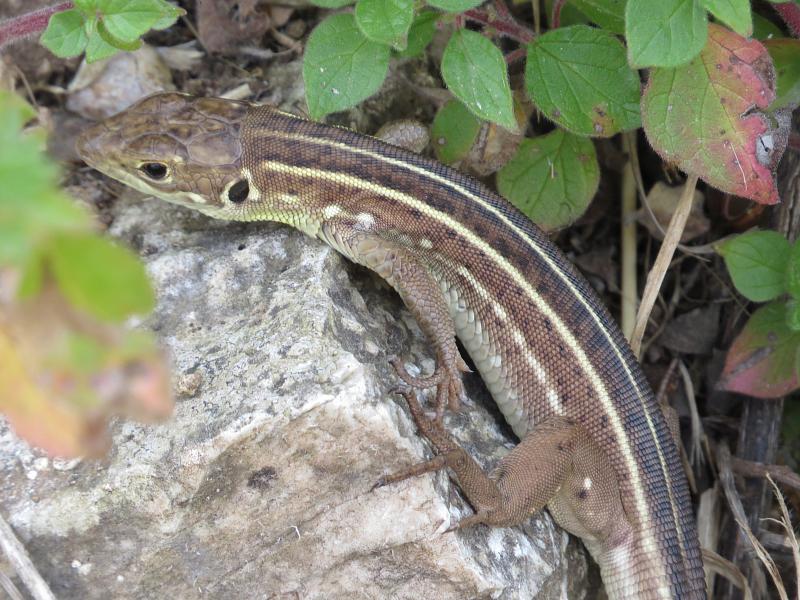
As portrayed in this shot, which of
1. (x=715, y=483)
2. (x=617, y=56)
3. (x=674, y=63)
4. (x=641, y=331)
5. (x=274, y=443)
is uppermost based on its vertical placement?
(x=674, y=63)

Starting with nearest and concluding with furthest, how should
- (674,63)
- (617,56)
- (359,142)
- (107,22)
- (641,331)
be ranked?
(674,63) < (107,22) < (617,56) < (359,142) < (641,331)

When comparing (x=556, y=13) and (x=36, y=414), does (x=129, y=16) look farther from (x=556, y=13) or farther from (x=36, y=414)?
(x=36, y=414)

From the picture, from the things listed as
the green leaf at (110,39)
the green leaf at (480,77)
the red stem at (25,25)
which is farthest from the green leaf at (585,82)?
the red stem at (25,25)

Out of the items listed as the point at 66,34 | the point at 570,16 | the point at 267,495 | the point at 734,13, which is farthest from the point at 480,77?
the point at 267,495

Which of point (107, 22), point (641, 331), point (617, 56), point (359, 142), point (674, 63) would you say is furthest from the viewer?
point (641, 331)

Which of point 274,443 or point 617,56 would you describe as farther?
point 617,56

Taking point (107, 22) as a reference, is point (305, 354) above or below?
below

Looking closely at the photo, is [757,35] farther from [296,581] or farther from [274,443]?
[296,581]

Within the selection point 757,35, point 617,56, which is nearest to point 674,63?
point 617,56

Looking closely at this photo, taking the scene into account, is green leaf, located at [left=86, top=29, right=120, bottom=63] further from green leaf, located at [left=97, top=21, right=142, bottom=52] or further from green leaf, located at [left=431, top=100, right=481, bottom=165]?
green leaf, located at [left=431, top=100, right=481, bottom=165]
